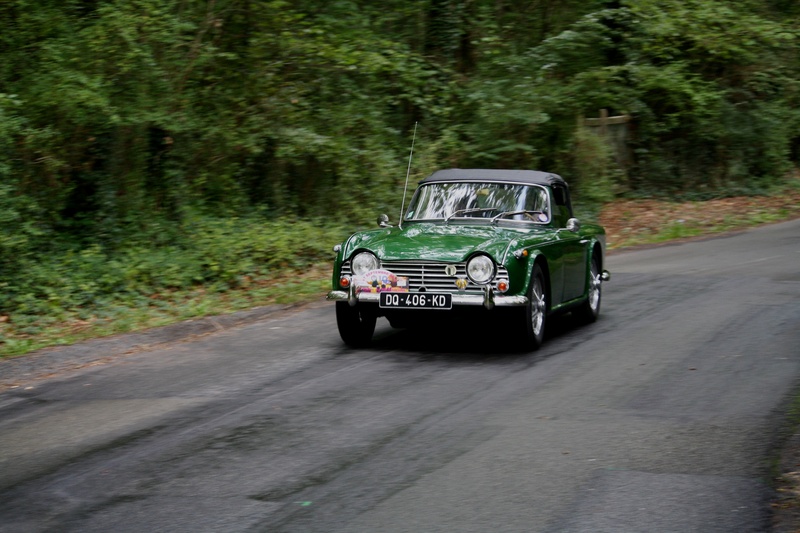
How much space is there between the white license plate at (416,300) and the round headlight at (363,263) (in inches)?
12.6

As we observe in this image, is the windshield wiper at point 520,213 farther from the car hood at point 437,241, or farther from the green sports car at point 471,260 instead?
the car hood at point 437,241

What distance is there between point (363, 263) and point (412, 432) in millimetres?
3001

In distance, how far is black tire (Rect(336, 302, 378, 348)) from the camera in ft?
31.5

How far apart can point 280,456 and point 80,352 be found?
4.31m

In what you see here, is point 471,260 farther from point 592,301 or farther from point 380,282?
point 592,301

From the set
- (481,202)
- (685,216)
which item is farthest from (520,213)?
(685,216)

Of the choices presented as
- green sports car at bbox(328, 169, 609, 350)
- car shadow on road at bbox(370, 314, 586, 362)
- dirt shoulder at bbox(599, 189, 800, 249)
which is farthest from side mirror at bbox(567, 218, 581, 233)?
dirt shoulder at bbox(599, 189, 800, 249)

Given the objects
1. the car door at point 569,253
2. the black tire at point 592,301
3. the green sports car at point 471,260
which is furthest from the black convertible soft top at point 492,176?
the black tire at point 592,301

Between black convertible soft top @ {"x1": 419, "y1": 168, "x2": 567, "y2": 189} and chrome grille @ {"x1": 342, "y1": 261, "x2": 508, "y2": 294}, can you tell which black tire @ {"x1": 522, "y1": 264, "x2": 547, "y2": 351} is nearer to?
chrome grille @ {"x1": 342, "y1": 261, "x2": 508, "y2": 294}

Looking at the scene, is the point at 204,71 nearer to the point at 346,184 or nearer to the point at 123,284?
the point at 346,184

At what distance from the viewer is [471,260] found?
9.09m

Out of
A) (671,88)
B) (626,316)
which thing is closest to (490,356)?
(626,316)

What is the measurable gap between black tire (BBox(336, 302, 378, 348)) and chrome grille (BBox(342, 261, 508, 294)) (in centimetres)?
54

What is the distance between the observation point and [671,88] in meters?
23.5
